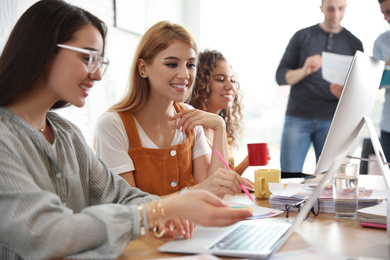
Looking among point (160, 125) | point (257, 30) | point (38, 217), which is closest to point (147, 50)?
point (160, 125)

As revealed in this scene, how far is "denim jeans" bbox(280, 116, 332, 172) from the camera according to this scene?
3070 millimetres

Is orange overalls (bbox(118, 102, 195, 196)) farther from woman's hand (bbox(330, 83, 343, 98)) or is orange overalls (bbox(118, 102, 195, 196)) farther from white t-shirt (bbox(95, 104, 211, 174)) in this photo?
woman's hand (bbox(330, 83, 343, 98))

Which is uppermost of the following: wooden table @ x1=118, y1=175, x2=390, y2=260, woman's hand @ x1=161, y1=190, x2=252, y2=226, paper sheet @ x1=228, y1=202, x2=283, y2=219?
woman's hand @ x1=161, y1=190, x2=252, y2=226

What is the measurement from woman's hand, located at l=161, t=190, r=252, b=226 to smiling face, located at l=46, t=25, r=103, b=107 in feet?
1.41

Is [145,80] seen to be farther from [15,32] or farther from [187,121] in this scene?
[15,32]

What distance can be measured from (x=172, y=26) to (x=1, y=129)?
3.48 feet

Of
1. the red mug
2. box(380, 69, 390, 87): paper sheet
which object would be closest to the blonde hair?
the red mug

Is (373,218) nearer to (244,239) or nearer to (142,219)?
(244,239)

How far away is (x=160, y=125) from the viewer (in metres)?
1.83

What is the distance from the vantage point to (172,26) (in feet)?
5.96

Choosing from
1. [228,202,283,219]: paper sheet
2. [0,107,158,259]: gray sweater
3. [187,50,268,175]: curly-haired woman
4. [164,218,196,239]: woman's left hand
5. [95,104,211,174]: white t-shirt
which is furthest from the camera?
[187,50,268,175]: curly-haired woman

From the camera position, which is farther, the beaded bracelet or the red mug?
the red mug

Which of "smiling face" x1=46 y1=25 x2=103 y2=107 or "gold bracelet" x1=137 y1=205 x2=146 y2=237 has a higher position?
"smiling face" x1=46 y1=25 x2=103 y2=107

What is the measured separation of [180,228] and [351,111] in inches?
21.7
